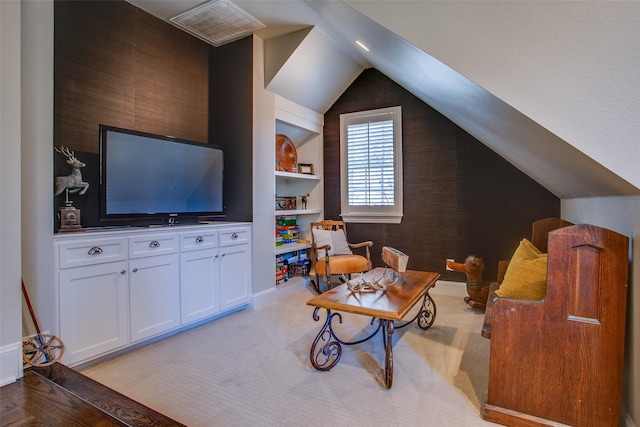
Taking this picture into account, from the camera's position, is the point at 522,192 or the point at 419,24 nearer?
the point at 419,24

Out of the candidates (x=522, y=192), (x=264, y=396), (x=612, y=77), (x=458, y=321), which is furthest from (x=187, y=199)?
(x=522, y=192)

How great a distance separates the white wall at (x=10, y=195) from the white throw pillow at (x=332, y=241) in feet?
9.73

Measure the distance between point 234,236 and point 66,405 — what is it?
2.12 metres

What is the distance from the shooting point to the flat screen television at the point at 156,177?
105 inches

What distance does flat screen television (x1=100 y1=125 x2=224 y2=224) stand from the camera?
2668 mm

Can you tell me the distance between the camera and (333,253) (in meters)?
4.31

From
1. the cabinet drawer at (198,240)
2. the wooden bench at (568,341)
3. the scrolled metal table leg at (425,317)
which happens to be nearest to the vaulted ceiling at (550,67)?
the wooden bench at (568,341)

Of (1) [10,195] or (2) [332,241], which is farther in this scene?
(2) [332,241]

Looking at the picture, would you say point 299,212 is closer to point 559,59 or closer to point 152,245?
point 152,245

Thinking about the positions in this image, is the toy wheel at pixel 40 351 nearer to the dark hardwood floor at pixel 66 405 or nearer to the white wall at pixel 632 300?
the dark hardwood floor at pixel 66 405

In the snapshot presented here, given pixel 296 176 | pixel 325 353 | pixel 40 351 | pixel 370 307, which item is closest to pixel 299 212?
pixel 296 176

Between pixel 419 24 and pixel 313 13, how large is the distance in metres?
2.03

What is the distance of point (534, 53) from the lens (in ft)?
4.46

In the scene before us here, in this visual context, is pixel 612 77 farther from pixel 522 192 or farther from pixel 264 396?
pixel 522 192
